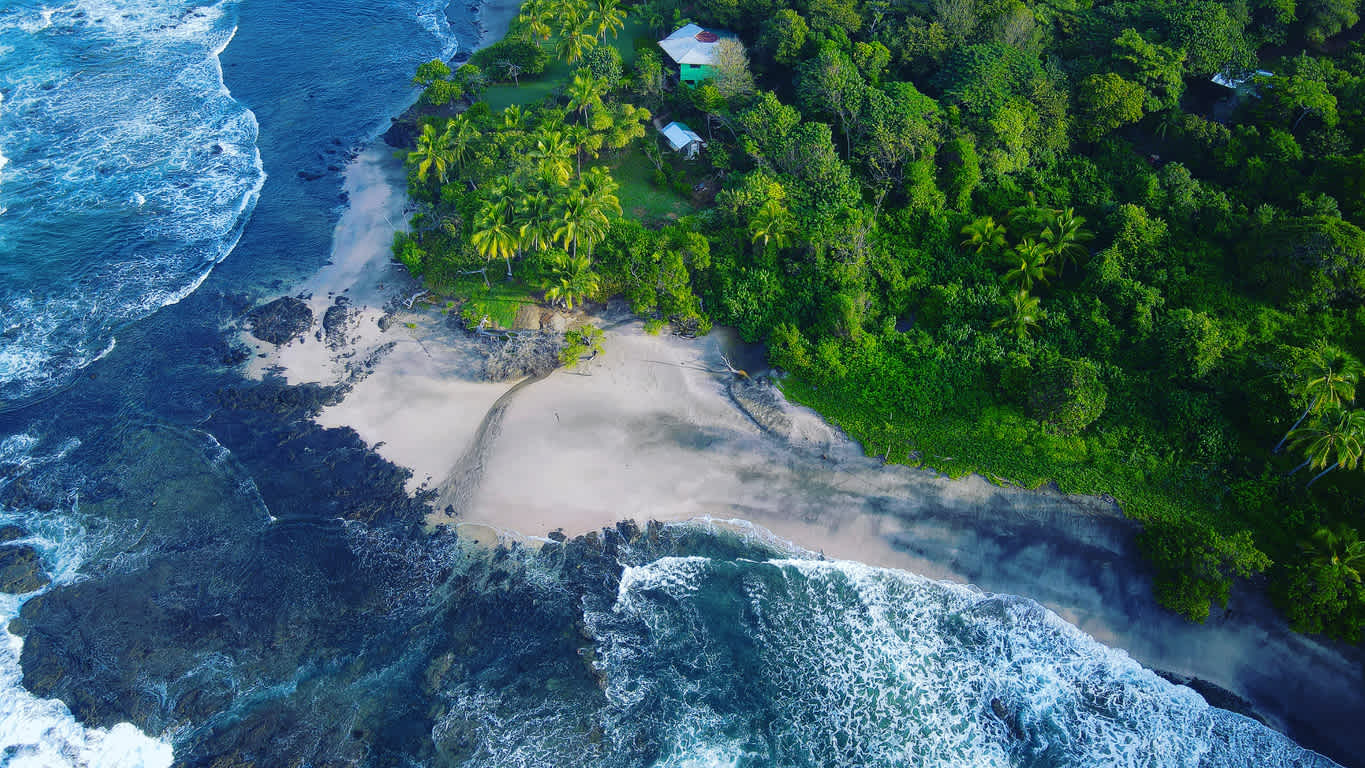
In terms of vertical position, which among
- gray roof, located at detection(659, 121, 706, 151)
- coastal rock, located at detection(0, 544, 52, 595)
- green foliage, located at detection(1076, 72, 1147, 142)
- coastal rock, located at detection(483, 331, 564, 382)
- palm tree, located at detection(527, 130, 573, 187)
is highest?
green foliage, located at detection(1076, 72, 1147, 142)

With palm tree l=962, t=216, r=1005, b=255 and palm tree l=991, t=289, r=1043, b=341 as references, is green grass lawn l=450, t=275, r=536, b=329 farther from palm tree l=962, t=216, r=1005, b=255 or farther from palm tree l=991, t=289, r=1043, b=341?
palm tree l=991, t=289, r=1043, b=341

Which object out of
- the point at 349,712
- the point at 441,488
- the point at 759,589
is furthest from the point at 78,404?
the point at 759,589

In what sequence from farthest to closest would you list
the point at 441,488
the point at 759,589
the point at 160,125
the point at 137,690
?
the point at 160,125, the point at 441,488, the point at 759,589, the point at 137,690

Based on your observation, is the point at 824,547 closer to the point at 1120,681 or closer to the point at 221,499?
the point at 1120,681

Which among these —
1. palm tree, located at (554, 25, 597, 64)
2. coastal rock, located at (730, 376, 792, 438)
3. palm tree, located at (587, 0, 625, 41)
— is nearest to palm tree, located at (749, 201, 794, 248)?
coastal rock, located at (730, 376, 792, 438)

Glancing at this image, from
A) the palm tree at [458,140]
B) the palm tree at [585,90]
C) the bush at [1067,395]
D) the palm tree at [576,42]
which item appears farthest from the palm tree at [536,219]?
the bush at [1067,395]

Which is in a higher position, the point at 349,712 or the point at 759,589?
the point at 759,589

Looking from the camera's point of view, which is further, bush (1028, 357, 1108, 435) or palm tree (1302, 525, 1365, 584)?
bush (1028, 357, 1108, 435)

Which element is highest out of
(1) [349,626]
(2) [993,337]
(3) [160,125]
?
(2) [993,337]
